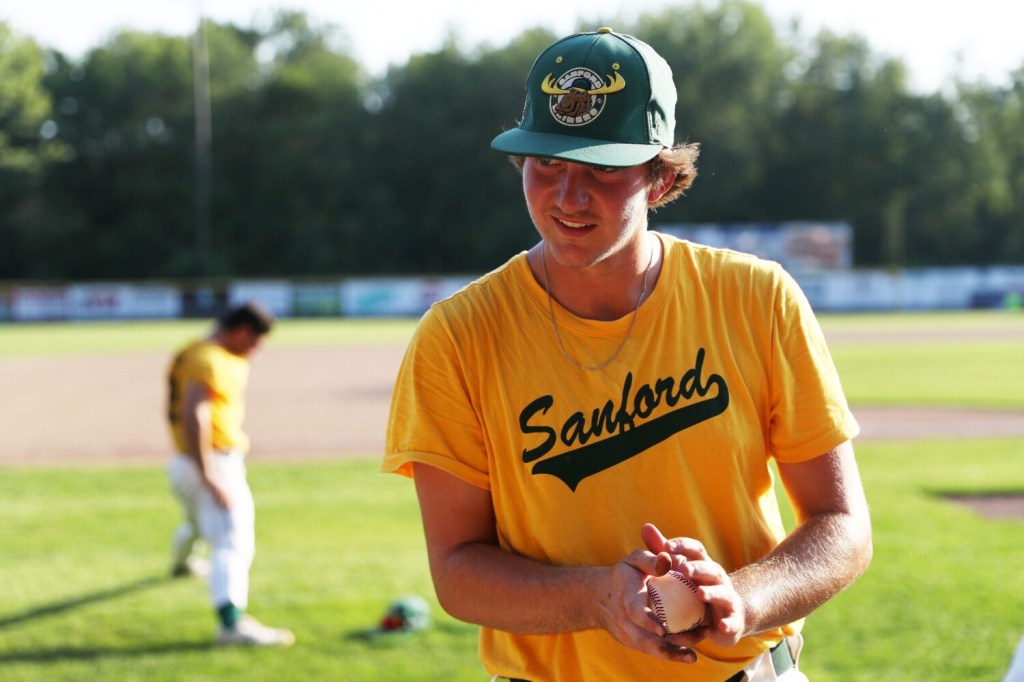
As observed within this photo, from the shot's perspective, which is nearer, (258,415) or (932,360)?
(258,415)

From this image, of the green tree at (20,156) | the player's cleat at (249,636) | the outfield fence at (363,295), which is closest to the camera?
the player's cleat at (249,636)

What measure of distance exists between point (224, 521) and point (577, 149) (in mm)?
5290

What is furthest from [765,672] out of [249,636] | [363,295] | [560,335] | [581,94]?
[363,295]

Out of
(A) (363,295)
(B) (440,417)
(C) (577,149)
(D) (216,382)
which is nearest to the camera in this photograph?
(C) (577,149)

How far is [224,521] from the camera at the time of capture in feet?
23.1

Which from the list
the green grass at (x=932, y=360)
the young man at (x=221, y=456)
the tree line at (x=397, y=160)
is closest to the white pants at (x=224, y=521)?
the young man at (x=221, y=456)

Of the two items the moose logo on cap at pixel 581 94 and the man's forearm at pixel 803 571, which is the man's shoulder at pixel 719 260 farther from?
the man's forearm at pixel 803 571

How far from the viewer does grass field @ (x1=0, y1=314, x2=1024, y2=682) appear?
6480 mm

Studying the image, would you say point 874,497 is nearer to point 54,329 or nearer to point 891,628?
point 891,628

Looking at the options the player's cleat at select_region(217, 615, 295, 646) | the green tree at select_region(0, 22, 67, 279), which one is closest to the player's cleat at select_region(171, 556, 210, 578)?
the player's cleat at select_region(217, 615, 295, 646)

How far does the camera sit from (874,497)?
35.3 feet

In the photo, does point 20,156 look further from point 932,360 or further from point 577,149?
point 577,149

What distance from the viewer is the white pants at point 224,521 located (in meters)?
6.90

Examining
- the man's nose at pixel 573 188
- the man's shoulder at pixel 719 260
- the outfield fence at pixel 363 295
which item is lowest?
the outfield fence at pixel 363 295
